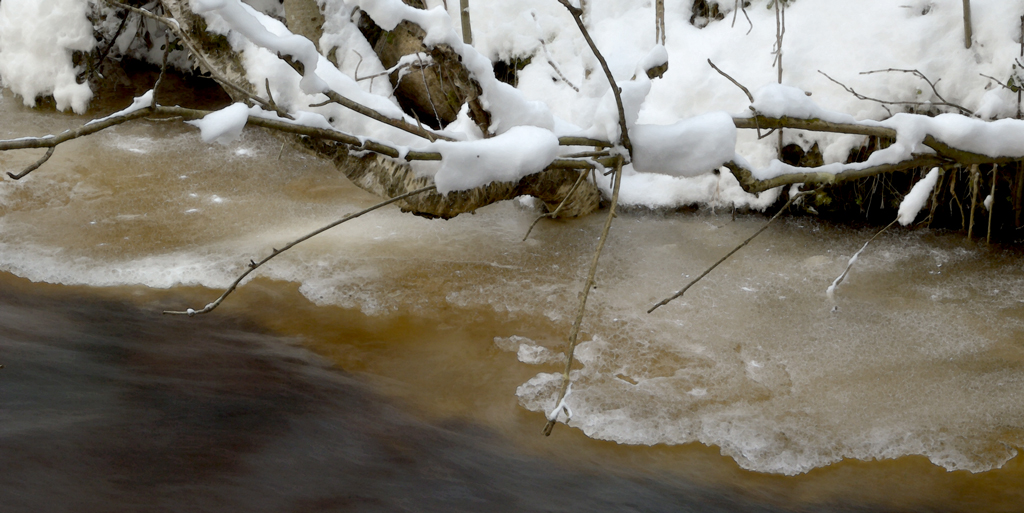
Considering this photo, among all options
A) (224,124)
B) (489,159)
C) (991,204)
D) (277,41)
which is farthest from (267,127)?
(991,204)

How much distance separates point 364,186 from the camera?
3990 mm

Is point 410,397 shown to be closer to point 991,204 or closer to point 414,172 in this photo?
point 414,172

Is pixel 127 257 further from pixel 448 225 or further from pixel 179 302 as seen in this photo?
pixel 448 225

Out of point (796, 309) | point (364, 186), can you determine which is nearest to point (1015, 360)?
point (796, 309)

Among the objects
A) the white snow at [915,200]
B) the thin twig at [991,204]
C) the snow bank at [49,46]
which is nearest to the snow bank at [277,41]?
the white snow at [915,200]

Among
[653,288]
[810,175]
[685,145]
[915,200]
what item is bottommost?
[653,288]

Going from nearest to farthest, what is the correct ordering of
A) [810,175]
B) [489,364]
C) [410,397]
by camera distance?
[810,175] < [410,397] < [489,364]

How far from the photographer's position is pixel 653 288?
3748 millimetres

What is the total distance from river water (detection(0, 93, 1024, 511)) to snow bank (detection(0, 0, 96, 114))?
195 centimetres

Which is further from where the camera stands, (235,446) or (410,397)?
(410,397)

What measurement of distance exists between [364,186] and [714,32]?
2.69 meters

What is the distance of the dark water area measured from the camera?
7.24ft

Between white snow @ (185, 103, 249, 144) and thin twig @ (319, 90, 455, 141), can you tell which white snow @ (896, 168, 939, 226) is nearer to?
thin twig @ (319, 90, 455, 141)

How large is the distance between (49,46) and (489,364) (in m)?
5.49
